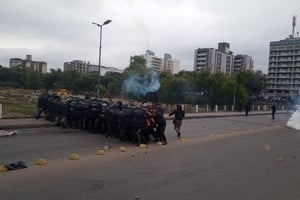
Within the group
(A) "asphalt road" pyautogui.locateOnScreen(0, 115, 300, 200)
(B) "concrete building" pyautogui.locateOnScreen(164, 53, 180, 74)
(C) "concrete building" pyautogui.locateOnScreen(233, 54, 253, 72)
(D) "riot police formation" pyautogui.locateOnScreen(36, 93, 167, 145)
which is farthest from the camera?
(C) "concrete building" pyautogui.locateOnScreen(233, 54, 253, 72)

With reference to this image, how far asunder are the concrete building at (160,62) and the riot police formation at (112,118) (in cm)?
3315

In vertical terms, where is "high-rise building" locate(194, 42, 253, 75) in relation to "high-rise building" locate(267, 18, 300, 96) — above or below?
above

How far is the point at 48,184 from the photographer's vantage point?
7.86m

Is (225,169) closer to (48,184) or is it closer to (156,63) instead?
(48,184)

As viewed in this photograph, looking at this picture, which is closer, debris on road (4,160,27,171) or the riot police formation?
debris on road (4,160,27,171)

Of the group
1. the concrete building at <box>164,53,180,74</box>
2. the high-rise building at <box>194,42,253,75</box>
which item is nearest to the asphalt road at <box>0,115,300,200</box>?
the concrete building at <box>164,53,180,74</box>

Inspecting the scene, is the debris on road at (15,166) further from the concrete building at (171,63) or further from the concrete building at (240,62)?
the concrete building at (240,62)

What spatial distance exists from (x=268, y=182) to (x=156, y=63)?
56.3 meters

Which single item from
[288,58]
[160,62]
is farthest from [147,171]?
[288,58]

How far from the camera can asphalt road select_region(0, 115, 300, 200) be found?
7562mm

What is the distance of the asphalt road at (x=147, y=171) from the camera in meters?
7.56

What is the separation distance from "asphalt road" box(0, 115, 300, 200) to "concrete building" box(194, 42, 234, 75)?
119 m

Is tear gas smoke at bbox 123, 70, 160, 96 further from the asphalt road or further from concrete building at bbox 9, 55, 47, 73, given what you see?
concrete building at bbox 9, 55, 47, 73

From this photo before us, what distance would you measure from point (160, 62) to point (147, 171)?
59.3 m
